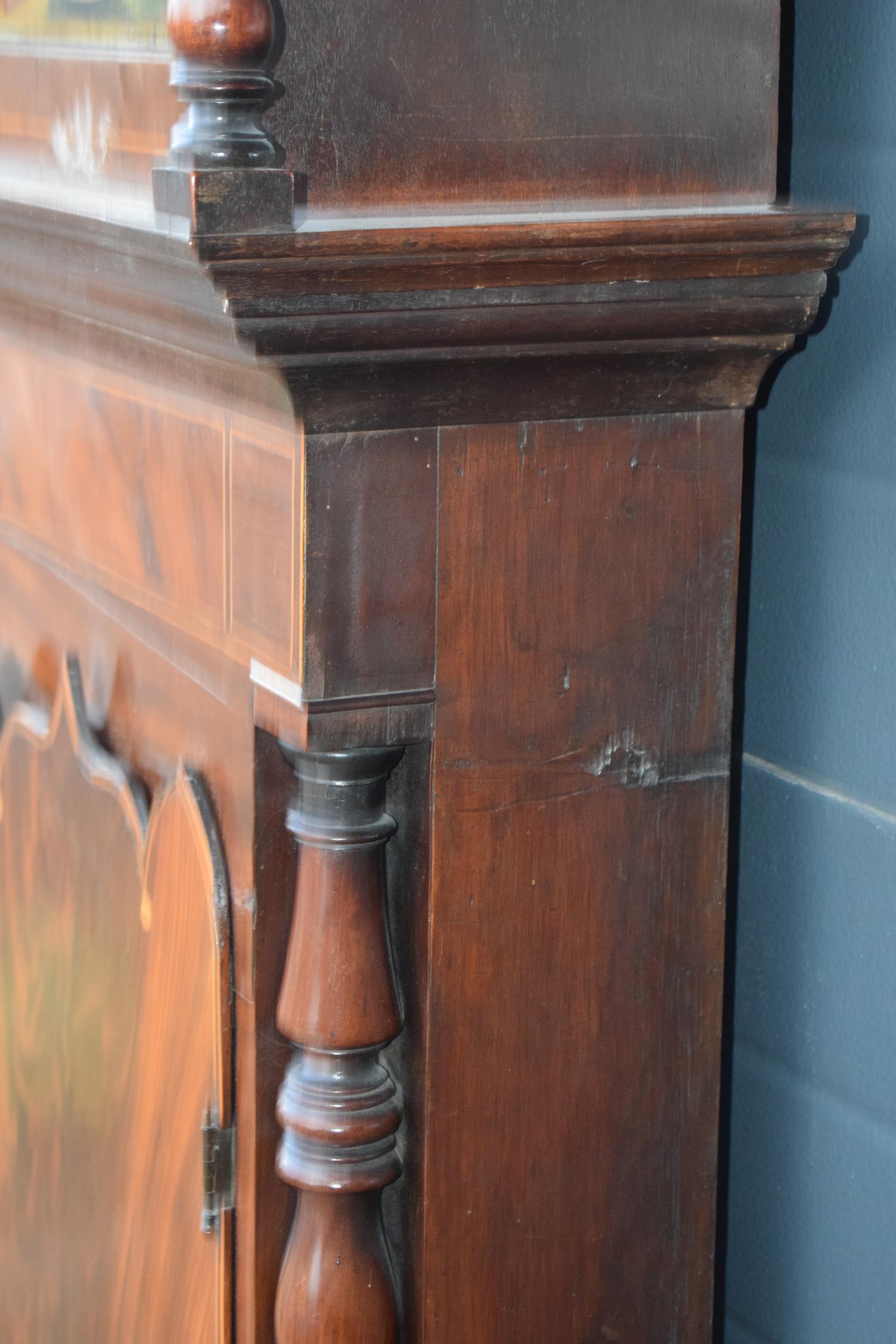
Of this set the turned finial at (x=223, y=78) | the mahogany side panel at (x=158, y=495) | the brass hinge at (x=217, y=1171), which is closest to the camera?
the turned finial at (x=223, y=78)

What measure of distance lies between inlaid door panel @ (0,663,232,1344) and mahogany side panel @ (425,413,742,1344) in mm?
154

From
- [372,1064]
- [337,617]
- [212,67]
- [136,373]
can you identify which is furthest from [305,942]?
[212,67]

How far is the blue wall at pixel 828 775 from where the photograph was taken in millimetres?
1028

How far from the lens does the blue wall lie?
103cm

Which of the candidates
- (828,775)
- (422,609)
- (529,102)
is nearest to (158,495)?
(422,609)

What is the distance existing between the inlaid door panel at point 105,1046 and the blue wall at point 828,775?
41 centimetres

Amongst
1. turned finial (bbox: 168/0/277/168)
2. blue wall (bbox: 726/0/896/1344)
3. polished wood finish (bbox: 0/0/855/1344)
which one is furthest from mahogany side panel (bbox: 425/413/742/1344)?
turned finial (bbox: 168/0/277/168)

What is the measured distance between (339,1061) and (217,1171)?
0.13m

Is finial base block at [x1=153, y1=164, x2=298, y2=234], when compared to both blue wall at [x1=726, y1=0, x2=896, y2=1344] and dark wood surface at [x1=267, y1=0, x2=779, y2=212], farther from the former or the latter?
blue wall at [x1=726, y1=0, x2=896, y2=1344]

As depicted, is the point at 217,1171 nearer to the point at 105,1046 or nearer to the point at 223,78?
the point at 105,1046

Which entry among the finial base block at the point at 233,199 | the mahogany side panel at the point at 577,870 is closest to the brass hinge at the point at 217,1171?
the mahogany side panel at the point at 577,870

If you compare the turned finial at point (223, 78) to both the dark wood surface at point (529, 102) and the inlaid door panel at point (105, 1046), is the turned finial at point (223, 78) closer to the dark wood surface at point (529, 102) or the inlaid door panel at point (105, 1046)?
the dark wood surface at point (529, 102)

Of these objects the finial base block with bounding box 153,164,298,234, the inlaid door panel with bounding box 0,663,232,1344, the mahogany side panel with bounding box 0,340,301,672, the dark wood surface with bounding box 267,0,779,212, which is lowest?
the inlaid door panel with bounding box 0,663,232,1344

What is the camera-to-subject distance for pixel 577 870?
98 cm
